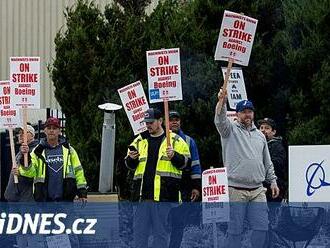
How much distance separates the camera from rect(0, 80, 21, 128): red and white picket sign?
1338 cm

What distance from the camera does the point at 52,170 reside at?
11.9m

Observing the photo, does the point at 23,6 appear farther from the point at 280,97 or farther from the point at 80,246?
the point at 80,246

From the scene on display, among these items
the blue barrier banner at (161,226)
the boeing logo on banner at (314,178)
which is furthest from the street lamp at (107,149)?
the blue barrier banner at (161,226)

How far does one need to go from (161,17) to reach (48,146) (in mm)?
5893

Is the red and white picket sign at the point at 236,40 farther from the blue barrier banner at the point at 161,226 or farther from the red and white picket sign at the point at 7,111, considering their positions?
the red and white picket sign at the point at 7,111

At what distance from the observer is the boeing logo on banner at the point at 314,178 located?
11.3m

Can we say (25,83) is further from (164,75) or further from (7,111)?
(164,75)

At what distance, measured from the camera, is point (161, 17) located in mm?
17281

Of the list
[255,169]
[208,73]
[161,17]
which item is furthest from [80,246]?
[161,17]

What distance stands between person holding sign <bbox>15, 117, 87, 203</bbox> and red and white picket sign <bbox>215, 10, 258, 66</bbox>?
207cm

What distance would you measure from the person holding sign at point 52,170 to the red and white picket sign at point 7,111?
4.98 feet

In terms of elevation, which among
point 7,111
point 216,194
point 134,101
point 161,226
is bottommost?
point 161,226

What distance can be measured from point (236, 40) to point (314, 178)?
5.97ft

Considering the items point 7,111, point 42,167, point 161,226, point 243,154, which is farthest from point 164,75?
point 161,226
